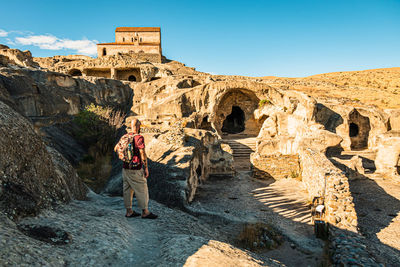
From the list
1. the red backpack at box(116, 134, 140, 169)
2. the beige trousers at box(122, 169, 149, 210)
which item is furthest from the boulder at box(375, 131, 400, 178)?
the red backpack at box(116, 134, 140, 169)

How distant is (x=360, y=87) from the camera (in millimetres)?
34781

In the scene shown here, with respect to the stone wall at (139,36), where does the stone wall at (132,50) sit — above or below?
below

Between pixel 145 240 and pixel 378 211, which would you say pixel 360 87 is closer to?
pixel 378 211

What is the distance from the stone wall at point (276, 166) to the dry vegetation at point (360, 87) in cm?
1552

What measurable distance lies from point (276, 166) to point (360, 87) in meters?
33.1

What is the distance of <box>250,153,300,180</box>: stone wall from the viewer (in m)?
9.97

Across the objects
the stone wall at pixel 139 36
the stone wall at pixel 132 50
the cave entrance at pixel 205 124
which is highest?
the stone wall at pixel 139 36

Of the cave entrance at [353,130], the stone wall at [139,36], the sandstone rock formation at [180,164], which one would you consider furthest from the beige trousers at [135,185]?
the stone wall at [139,36]

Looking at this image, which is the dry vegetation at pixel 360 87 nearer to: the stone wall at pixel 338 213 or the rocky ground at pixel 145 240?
the stone wall at pixel 338 213

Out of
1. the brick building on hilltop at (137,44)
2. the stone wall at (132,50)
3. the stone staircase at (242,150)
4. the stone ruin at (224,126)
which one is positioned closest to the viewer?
the stone ruin at (224,126)

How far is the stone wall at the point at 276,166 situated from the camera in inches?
392

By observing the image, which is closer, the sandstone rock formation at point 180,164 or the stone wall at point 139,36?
the sandstone rock formation at point 180,164

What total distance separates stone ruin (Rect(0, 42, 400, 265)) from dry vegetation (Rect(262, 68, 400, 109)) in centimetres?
791

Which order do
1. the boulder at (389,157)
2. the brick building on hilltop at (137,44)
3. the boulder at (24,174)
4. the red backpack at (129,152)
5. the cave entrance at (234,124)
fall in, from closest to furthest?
the boulder at (24,174)
the red backpack at (129,152)
the boulder at (389,157)
the cave entrance at (234,124)
the brick building on hilltop at (137,44)
